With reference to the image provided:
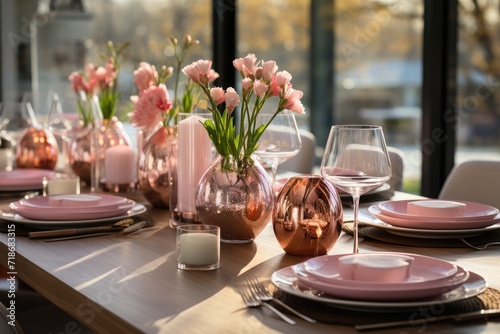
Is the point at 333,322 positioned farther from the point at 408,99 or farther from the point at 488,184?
the point at 408,99

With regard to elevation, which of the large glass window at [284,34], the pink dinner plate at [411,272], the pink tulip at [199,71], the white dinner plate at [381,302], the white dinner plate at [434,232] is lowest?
the white dinner plate at [381,302]

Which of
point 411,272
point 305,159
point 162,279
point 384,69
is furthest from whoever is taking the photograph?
point 384,69

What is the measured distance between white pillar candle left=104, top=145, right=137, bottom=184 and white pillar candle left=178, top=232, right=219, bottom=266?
102 cm

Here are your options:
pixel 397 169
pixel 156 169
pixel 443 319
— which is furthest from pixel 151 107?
pixel 443 319

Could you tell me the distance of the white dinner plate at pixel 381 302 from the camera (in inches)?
44.5

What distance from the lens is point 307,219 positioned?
1554mm

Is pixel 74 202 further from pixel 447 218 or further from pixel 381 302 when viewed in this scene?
pixel 381 302

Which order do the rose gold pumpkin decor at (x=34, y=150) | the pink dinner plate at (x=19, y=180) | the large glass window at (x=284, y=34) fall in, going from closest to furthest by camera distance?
the pink dinner plate at (x=19, y=180) → the rose gold pumpkin decor at (x=34, y=150) → the large glass window at (x=284, y=34)

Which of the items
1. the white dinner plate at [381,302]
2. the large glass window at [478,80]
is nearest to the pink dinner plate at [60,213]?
the white dinner plate at [381,302]

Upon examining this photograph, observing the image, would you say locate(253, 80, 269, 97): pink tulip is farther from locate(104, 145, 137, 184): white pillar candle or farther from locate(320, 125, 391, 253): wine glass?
locate(104, 145, 137, 184): white pillar candle

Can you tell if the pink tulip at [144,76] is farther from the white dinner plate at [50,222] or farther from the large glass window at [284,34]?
the large glass window at [284,34]

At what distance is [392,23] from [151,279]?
3.21 metres

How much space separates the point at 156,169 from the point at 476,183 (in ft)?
3.12

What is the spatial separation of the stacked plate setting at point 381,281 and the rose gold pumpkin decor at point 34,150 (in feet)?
6.07
